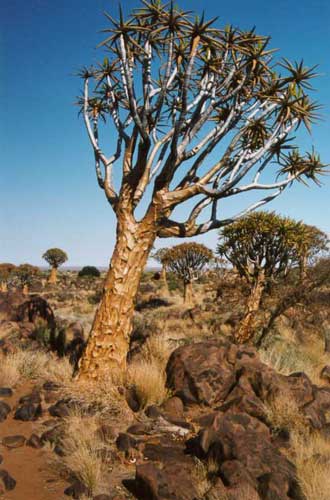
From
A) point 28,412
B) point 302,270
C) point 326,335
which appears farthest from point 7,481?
point 326,335

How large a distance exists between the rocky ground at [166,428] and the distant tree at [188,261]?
46.9 ft

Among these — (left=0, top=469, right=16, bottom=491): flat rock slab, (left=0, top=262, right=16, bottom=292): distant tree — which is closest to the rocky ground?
(left=0, top=469, right=16, bottom=491): flat rock slab

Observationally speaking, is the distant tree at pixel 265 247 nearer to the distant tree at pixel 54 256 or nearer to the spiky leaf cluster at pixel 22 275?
the spiky leaf cluster at pixel 22 275

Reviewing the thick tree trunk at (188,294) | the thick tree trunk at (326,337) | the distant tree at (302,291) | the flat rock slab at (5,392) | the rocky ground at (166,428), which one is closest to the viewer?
the rocky ground at (166,428)

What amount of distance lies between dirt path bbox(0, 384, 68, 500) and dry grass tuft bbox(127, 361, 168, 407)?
146 centimetres

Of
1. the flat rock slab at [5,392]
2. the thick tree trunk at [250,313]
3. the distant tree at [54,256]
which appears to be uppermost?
the distant tree at [54,256]

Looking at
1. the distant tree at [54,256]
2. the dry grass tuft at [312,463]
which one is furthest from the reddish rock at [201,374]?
the distant tree at [54,256]

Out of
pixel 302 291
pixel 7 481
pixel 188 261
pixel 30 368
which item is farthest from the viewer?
pixel 188 261

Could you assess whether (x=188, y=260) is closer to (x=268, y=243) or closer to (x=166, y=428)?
(x=268, y=243)

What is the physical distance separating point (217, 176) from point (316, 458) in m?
5.21

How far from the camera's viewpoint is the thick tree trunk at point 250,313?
1054 centimetres

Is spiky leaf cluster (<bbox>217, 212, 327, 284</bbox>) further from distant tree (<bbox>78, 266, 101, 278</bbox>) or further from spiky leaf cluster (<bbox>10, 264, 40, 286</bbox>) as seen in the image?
distant tree (<bbox>78, 266, 101, 278</bbox>)

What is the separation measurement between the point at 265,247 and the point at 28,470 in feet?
29.7

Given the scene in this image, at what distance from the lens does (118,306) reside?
6.75m
